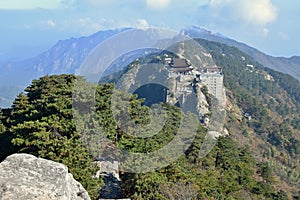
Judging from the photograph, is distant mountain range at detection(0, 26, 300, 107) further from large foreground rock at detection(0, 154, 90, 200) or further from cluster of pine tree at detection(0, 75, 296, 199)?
large foreground rock at detection(0, 154, 90, 200)

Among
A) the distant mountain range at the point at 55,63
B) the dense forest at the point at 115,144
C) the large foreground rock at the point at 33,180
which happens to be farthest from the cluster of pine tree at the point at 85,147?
the distant mountain range at the point at 55,63

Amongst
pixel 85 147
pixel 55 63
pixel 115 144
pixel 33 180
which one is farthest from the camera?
pixel 55 63

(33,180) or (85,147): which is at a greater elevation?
(33,180)

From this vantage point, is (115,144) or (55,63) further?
(55,63)

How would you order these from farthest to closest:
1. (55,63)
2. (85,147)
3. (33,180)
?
(55,63) < (85,147) < (33,180)

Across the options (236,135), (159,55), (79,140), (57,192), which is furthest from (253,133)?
(57,192)

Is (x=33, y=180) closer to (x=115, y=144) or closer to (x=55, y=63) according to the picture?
(x=115, y=144)

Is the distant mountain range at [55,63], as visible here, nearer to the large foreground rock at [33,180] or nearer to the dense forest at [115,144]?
the dense forest at [115,144]

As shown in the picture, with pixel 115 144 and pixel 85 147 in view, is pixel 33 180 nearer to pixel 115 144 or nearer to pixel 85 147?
pixel 85 147

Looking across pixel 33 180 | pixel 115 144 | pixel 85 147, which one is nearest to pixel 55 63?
pixel 115 144
